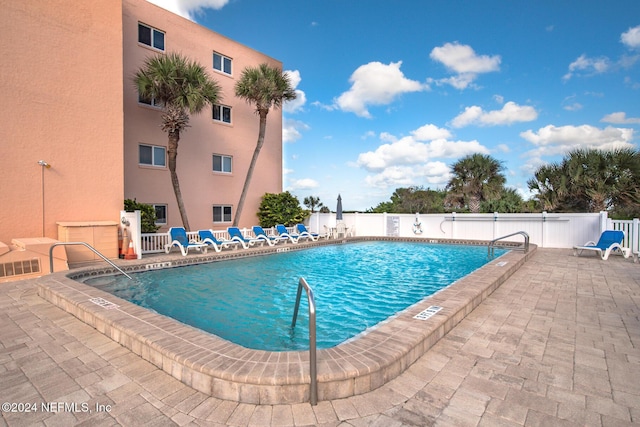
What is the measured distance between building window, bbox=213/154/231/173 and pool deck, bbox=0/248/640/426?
1200cm

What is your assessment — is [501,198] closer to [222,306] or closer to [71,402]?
[222,306]

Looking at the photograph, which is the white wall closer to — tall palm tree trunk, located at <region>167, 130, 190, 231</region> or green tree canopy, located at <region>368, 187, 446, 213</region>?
tall palm tree trunk, located at <region>167, 130, 190, 231</region>

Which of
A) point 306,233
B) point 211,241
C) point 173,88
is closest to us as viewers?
point 211,241

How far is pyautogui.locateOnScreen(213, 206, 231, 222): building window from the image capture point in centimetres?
1593

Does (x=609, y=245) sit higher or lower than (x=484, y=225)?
lower

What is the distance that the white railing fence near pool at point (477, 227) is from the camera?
443 inches

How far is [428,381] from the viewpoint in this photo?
2.74 metres

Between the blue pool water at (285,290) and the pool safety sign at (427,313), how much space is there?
1.16 meters

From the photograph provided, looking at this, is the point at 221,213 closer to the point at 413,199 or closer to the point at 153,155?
the point at 153,155

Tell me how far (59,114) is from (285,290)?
8.23 meters

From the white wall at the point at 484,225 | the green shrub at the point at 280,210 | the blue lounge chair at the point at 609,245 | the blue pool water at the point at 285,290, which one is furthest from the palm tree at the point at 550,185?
the green shrub at the point at 280,210

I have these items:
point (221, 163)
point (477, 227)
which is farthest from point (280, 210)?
point (477, 227)

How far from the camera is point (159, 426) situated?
2166 millimetres

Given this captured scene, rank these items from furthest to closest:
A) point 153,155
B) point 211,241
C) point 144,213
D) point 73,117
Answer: point 153,155 < point 144,213 < point 211,241 < point 73,117
